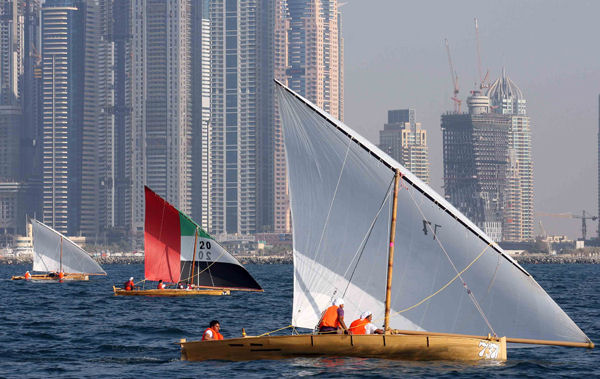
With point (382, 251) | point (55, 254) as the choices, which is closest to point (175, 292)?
point (55, 254)

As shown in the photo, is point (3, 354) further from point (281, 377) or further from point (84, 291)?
point (84, 291)

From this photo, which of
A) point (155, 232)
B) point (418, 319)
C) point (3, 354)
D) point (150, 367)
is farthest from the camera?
point (155, 232)

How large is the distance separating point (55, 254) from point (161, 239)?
3705 cm

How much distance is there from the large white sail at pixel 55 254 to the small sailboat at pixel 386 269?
7824 cm

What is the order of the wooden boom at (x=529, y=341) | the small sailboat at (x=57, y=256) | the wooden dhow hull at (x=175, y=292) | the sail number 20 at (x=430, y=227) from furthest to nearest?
the small sailboat at (x=57, y=256) < the wooden dhow hull at (x=175, y=292) < the sail number 20 at (x=430, y=227) < the wooden boom at (x=529, y=341)

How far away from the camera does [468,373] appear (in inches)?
1271

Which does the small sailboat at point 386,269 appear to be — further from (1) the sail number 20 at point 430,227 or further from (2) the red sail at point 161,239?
(2) the red sail at point 161,239

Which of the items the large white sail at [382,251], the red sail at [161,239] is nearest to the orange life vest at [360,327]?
the large white sail at [382,251]

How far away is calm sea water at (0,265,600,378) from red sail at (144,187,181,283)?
2.60 meters

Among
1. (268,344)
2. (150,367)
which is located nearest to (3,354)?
(150,367)

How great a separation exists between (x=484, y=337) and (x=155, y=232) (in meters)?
49.0

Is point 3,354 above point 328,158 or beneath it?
beneath

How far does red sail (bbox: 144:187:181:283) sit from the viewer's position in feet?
260

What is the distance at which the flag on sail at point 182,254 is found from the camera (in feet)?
261
